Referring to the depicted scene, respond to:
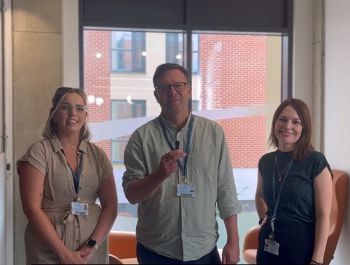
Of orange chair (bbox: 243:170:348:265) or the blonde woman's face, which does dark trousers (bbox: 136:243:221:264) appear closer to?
the blonde woman's face

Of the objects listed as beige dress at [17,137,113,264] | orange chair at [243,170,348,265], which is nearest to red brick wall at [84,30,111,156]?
orange chair at [243,170,348,265]

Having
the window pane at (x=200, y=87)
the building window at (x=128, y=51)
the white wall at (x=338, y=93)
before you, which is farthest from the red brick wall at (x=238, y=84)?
the white wall at (x=338, y=93)

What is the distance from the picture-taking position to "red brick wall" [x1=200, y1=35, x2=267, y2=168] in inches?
208

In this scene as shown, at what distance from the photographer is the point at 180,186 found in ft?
7.48

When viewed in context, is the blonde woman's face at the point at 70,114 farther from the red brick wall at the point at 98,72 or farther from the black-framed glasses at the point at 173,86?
the red brick wall at the point at 98,72

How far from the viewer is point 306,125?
2.68 metres

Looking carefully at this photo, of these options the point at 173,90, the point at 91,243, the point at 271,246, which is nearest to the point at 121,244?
the point at 271,246

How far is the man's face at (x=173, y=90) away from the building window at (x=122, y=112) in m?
2.83

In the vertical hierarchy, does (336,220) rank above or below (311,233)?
below

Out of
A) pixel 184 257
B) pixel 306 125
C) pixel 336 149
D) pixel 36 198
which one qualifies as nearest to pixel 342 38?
pixel 336 149

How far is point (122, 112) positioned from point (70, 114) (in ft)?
9.28

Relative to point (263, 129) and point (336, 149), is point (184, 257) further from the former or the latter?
point (263, 129)

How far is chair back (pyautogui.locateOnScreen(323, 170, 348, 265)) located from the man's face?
243 cm

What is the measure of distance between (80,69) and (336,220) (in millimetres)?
2908
